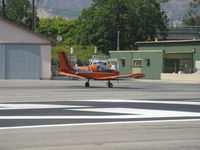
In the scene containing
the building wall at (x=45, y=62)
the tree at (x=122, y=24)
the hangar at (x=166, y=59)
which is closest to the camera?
the building wall at (x=45, y=62)

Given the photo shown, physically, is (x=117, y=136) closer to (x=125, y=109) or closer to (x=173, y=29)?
(x=125, y=109)

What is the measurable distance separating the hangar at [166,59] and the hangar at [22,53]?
14.4m

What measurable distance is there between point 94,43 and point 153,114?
Answer: 7006cm

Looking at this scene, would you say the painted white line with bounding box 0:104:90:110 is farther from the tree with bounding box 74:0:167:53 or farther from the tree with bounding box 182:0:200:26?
the tree with bounding box 182:0:200:26

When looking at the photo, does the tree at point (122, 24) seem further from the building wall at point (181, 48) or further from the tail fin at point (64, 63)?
the tail fin at point (64, 63)

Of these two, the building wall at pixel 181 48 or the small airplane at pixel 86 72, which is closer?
the small airplane at pixel 86 72

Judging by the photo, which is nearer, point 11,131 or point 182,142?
point 182,142

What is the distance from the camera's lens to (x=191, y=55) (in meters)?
54.2

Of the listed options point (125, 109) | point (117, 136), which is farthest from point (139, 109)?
point (117, 136)

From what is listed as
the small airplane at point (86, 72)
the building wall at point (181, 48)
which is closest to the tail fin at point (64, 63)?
the small airplane at point (86, 72)

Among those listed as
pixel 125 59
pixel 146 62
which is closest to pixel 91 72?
pixel 146 62

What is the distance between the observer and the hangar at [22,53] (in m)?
44.8

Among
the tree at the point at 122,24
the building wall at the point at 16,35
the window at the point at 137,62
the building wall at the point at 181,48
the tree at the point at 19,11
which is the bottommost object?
the window at the point at 137,62

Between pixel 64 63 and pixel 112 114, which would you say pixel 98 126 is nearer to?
pixel 112 114
